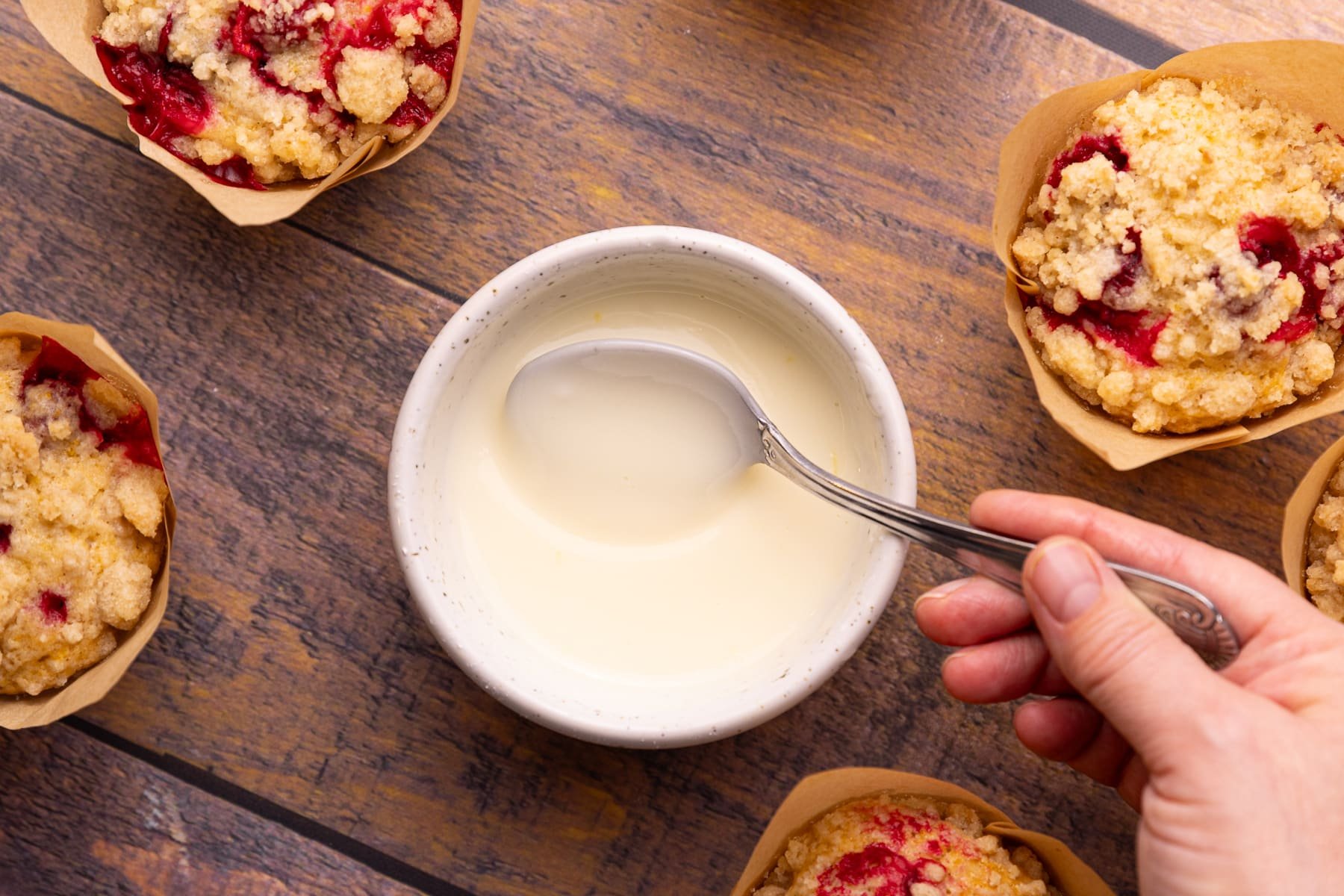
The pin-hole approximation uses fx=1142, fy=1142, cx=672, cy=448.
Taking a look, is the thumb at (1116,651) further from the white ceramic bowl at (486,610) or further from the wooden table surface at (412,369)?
the wooden table surface at (412,369)

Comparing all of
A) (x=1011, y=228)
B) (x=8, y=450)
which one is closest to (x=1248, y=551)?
(x=1011, y=228)

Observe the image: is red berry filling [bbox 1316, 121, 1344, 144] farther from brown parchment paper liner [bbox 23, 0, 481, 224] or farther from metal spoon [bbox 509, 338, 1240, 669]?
brown parchment paper liner [bbox 23, 0, 481, 224]

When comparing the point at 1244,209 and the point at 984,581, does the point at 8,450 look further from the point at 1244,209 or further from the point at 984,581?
the point at 1244,209

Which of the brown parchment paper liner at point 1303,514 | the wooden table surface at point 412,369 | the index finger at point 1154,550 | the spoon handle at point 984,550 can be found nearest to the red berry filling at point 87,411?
the wooden table surface at point 412,369

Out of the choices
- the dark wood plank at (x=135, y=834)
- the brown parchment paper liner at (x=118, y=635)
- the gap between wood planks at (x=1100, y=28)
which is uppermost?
the gap between wood planks at (x=1100, y=28)

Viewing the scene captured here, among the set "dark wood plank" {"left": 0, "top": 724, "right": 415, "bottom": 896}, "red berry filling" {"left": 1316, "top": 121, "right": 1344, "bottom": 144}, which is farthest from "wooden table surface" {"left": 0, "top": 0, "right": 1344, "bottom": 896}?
"red berry filling" {"left": 1316, "top": 121, "right": 1344, "bottom": 144}

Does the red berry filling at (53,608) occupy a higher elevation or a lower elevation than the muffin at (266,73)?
lower
